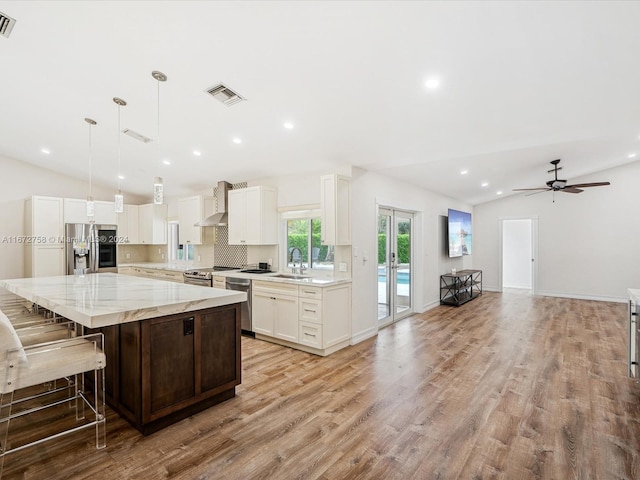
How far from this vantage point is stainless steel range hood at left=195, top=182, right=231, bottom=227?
5457 mm

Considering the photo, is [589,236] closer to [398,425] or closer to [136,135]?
[398,425]

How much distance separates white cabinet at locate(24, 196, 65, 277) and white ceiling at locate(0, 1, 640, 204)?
187 centimetres

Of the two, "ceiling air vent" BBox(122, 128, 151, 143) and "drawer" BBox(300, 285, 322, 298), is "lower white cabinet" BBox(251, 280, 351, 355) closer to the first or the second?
"drawer" BBox(300, 285, 322, 298)

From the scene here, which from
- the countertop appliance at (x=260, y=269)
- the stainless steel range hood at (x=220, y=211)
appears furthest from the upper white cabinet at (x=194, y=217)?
the countertop appliance at (x=260, y=269)

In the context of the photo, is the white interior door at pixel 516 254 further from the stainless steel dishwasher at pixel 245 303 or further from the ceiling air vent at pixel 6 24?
the ceiling air vent at pixel 6 24

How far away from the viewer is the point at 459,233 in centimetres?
758

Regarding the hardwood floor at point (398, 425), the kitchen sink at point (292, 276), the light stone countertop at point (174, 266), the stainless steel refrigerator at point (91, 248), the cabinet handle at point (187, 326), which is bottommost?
the hardwood floor at point (398, 425)

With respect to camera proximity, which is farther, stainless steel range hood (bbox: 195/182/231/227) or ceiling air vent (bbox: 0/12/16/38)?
stainless steel range hood (bbox: 195/182/231/227)

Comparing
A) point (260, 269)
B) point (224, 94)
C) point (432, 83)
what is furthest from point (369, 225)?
point (224, 94)

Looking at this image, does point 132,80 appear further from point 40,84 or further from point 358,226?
point 358,226

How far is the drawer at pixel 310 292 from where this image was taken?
377cm

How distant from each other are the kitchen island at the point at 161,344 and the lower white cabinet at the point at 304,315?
1236 mm

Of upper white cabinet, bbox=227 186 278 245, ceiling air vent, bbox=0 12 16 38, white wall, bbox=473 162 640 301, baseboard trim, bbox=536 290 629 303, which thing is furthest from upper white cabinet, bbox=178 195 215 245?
baseboard trim, bbox=536 290 629 303

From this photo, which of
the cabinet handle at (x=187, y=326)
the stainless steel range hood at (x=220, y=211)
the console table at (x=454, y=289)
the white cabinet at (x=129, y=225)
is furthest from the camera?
the white cabinet at (x=129, y=225)
